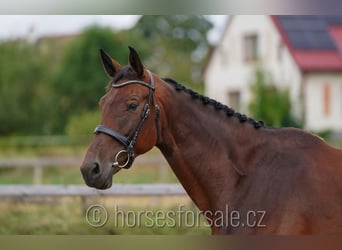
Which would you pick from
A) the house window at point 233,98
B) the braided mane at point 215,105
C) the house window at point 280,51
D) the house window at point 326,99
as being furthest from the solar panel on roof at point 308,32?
the braided mane at point 215,105

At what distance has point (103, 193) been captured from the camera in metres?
6.80

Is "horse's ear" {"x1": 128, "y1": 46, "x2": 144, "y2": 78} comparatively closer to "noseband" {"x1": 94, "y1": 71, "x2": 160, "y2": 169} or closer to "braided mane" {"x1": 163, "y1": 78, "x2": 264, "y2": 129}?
"noseband" {"x1": 94, "y1": 71, "x2": 160, "y2": 169}

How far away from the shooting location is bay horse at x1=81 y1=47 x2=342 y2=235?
3.78 metres

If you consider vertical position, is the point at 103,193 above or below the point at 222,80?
above

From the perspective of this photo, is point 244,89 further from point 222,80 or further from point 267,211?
point 267,211

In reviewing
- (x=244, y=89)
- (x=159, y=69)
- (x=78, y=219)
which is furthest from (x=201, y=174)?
(x=159, y=69)

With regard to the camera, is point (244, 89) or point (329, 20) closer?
point (329, 20)

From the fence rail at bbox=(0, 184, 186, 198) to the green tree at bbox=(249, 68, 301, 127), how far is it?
13.3m

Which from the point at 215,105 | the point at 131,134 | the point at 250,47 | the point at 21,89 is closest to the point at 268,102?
the point at 250,47

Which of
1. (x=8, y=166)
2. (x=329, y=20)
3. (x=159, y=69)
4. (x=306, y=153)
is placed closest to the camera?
(x=306, y=153)

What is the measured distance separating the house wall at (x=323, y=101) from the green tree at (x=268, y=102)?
54 centimetres

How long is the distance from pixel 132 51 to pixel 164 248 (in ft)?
3.41

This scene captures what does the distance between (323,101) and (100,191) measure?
1456 cm

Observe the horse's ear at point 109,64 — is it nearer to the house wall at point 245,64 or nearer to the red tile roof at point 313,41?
the red tile roof at point 313,41
